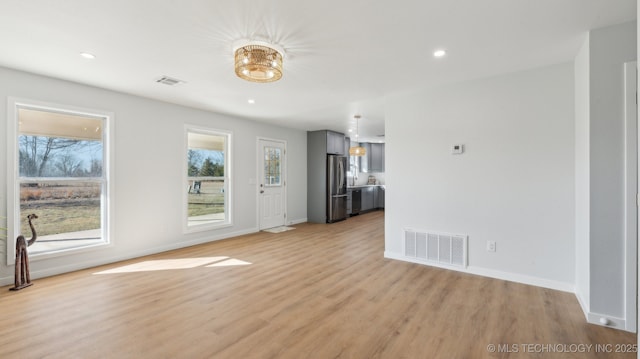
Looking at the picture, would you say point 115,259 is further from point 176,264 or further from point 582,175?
point 582,175

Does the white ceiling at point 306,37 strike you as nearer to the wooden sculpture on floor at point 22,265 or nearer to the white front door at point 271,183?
the wooden sculpture on floor at point 22,265

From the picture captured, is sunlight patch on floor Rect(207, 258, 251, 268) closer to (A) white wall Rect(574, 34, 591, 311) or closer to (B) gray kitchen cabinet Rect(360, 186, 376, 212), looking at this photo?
(A) white wall Rect(574, 34, 591, 311)

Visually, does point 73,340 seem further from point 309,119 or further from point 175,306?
point 309,119

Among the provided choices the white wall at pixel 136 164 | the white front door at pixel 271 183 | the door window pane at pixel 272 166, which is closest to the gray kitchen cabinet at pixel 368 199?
the white front door at pixel 271 183

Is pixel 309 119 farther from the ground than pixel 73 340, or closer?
farther from the ground

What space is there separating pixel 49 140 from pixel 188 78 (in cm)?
197

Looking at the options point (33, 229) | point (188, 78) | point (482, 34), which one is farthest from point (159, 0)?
point (33, 229)

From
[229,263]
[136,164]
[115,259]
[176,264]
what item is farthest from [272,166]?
[115,259]

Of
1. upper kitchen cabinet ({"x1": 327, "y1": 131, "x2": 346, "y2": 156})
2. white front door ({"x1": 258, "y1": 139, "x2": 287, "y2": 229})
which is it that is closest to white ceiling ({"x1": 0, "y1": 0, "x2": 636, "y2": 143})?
white front door ({"x1": 258, "y1": 139, "x2": 287, "y2": 229})

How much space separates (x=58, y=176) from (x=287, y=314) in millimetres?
3569

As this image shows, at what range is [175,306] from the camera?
9.22 ft

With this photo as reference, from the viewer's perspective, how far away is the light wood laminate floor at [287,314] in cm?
212

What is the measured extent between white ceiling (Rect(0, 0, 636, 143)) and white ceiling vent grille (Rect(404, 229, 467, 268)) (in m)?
2.03

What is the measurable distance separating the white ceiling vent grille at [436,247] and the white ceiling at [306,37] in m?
2.03
